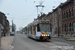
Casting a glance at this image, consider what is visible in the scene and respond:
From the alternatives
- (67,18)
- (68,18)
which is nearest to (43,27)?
(68,18)

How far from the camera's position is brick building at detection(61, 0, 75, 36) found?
38.9 m

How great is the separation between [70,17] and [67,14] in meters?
3.18

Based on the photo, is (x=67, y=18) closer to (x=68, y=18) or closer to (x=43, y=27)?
(x=68, y=18)

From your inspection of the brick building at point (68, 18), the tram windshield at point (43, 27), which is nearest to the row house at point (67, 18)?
the brick building at point (68, 18)

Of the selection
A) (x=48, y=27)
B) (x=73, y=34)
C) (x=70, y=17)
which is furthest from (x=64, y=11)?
Answer: (x=48, y=27)

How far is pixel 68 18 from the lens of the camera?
41.3 m

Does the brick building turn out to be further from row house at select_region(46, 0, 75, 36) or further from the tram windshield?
the tram windshield

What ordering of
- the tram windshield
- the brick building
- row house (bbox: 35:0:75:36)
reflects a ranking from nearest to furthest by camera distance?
the tram windshield → row house (bbox: 35:0:75:36) → the brick building

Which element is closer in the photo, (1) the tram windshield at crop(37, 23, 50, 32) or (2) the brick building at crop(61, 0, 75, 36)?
(1) the tram windshield at crop(37, 23, 50, 32)

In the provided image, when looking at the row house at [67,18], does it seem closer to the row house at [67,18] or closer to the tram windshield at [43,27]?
the row house at [67,18]

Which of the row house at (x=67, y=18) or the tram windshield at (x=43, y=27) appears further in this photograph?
the row house at (x=67, y=18)

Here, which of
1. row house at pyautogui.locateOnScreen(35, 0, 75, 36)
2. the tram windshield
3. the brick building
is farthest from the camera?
the brick building

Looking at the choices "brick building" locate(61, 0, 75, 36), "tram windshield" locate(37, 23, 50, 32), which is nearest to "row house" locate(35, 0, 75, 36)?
"brick building" locate(61, 0, 75, 36)

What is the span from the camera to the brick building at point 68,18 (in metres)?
38.9
